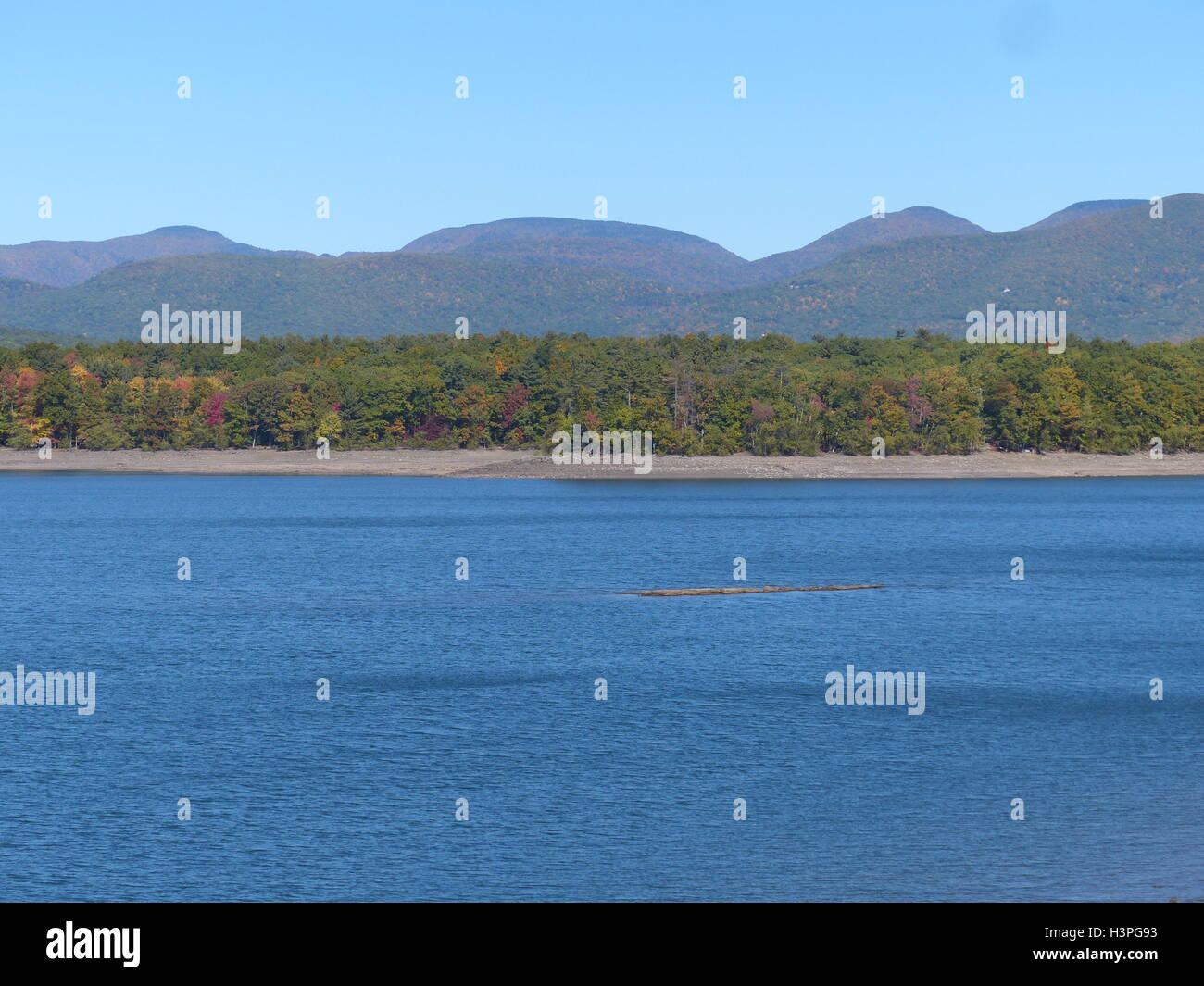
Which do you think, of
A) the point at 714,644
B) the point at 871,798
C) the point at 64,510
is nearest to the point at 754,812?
the point at 871,798

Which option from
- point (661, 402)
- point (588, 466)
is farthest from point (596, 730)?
point (588, 466)

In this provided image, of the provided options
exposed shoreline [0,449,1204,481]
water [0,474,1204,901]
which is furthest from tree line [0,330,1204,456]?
water [0,474,1204,901]

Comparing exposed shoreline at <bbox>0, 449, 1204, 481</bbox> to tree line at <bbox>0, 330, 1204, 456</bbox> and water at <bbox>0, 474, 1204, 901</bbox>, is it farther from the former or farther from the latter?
water at <bbox>0, 474, 1204, 901</bbox>

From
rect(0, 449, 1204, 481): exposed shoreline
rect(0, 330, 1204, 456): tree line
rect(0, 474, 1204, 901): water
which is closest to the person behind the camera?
rect(0, 474, 1204, 901): water
